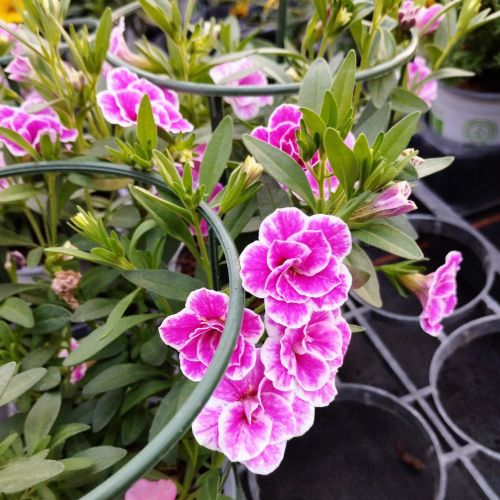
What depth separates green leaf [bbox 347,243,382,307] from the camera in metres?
0.61

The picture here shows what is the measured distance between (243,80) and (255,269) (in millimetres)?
456

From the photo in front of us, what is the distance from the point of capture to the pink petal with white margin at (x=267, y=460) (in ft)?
1.64

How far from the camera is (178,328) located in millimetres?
521

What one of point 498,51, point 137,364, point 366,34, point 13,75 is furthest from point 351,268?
point 498,51

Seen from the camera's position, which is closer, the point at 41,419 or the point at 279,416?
the point at 279,416

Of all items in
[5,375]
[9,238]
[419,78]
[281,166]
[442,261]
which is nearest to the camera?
[5,375]

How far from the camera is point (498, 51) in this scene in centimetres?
137

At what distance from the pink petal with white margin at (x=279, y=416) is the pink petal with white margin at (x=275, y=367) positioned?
0.01 m

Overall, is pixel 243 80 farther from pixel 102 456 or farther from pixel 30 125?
pixel 102 456


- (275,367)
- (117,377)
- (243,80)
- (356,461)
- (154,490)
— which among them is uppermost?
(243,80)

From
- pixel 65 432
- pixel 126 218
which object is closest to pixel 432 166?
pixel 126 218

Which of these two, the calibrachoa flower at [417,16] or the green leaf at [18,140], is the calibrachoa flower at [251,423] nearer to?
the green leaf at [18,140]

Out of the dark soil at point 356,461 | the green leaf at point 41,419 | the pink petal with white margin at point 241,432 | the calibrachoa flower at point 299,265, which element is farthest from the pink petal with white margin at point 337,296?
the dark soil at point 356,461

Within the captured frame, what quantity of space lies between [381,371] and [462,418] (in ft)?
0.58
